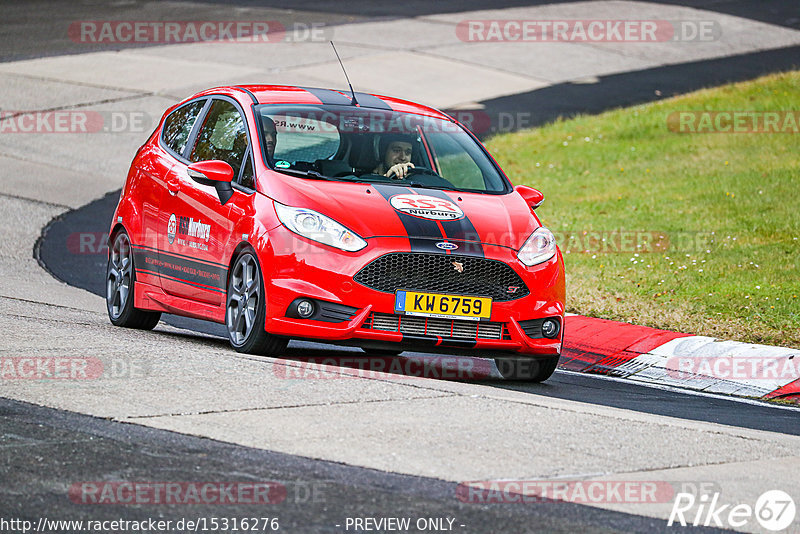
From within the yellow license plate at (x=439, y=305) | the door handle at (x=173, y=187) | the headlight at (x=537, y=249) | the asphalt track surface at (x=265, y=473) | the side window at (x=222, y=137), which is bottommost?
the asphalt track surface at (x=265, y=473)

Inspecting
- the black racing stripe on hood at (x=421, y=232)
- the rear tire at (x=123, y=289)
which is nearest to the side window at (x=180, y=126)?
the rear tire at (x=123, y=289)

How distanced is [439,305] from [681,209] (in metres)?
7.89

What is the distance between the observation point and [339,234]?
7.67 m

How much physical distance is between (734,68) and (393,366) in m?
18.4

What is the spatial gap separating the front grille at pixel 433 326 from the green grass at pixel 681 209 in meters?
2.90

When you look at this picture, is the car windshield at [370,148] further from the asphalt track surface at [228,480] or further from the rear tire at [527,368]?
the asphalt track surface at [228,480]

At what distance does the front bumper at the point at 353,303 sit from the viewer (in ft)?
25.0

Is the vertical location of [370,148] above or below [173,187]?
above

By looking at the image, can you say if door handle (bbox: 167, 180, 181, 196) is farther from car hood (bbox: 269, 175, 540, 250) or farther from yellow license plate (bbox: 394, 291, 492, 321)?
yellow license plate (bbox: 394, 291, 492, 321)

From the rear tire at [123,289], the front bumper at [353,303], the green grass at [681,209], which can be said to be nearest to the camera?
the front bumper at [353,303]

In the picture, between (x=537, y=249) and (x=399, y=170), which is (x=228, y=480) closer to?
(x=537, y=249)

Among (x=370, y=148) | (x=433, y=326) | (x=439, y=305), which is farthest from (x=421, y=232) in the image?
(x=370, y=148)

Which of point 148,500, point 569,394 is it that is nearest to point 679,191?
point 569,394

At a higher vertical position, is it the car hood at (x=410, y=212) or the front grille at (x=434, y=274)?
the car hood at (x=410, y=212)
